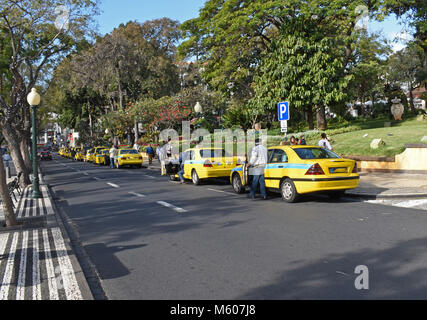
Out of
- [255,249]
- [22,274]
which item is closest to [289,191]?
[255,249]

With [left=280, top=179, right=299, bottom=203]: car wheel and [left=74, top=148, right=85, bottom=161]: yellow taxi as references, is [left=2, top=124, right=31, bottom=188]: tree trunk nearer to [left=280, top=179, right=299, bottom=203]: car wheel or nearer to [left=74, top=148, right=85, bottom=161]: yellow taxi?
[left=280, top=179, right=299, bottom=203]: car wheel

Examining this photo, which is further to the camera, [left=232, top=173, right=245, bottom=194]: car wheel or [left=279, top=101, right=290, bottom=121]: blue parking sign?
[left=279, top=101, right=290, bottom=121]: blue parking sign

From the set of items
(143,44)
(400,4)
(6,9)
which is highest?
(143,44)

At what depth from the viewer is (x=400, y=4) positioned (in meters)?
23.9

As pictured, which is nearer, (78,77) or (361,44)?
(361,44)

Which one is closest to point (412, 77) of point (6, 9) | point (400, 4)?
point (400, 4)

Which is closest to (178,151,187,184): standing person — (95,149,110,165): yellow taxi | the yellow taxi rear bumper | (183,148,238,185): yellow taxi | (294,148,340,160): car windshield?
(183,148,238,185): yellow taxi

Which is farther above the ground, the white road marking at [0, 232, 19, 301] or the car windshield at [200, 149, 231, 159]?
the car windshield at [200, 149, 231, 159]

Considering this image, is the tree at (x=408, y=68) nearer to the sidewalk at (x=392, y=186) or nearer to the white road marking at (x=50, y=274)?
the sidewalk at (x=392, y=186)

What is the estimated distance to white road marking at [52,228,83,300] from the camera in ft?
15.5

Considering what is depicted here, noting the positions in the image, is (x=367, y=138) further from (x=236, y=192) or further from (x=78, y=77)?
(x=78, y=77)

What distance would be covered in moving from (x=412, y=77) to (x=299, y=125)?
15.7 m

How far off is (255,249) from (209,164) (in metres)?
9.59

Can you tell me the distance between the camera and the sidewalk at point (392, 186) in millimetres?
11523
